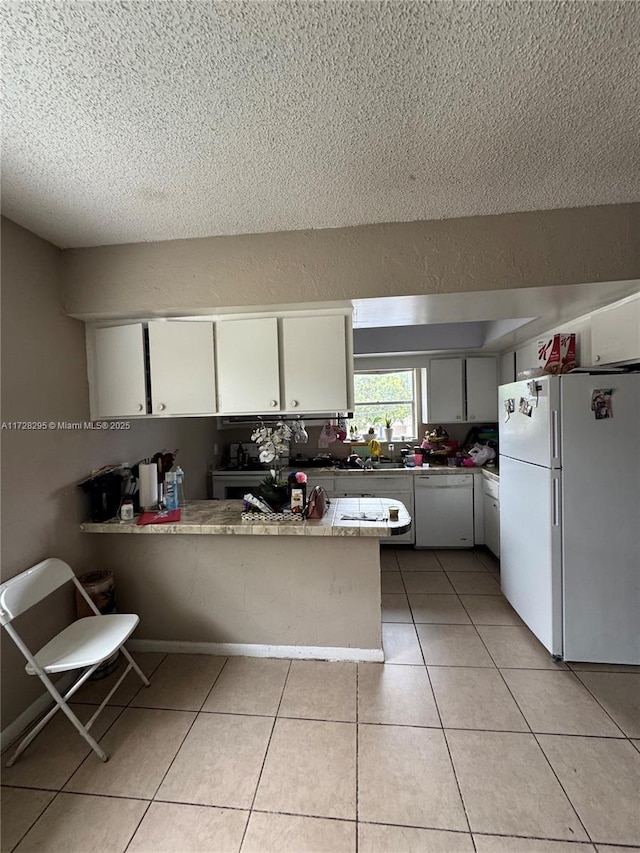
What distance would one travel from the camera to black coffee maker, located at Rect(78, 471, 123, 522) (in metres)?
2.18

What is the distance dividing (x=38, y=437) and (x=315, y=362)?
61.0 inches

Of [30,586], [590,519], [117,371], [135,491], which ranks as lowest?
[30,586]


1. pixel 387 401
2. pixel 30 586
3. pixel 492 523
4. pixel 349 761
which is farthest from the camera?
pixel 387 401

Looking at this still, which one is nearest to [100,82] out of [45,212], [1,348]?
[45,212]

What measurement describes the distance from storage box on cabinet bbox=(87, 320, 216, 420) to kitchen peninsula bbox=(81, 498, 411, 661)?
72 centimetres

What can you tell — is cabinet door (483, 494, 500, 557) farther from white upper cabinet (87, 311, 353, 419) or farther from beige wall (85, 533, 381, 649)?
white upper cabinet (87, 311, 353, 419)

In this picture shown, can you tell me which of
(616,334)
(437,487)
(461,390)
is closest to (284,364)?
(616,334)

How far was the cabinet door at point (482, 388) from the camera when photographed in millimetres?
3969

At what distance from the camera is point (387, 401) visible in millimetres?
4453

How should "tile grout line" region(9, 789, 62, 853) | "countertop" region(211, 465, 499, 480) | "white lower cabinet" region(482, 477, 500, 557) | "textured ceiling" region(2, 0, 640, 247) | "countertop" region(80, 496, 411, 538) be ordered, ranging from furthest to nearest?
1. "countertop" region(211, 465, 499, 480)
2. "white lower cabinet" region(482, 477, 500, 557)
3. "countertop" region(80, 496, 411, 538)
4. "tile grout line" region(9, 789, 62, 853)
5. "textured ceiling" region(2, 0, 640, 247)

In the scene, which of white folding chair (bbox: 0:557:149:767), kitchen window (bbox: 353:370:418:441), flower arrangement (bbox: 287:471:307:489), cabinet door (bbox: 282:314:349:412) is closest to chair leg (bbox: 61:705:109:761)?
white folding chair (bbox: 0:557:149:767)
